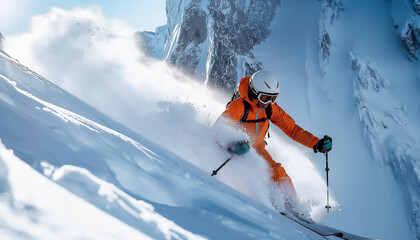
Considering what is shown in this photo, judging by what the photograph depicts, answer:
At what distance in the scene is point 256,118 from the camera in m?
4.86

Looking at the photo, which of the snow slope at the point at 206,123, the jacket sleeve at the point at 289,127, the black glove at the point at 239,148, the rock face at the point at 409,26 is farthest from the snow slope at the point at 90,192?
the rock face at the point at 409,26

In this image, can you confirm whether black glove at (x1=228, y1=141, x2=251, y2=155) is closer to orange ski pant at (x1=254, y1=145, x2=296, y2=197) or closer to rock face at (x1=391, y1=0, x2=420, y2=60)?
orange ski pant at (x1=254, y1=145, x2=296, y2=197)

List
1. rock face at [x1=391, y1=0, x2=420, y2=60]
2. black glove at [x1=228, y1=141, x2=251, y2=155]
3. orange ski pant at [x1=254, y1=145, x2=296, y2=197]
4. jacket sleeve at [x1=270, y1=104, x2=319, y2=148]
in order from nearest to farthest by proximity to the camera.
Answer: black glove at [x1=228, y1=141, x2=251, y2=155] → orange ski pant at [x1=254, y1=145, x2=296, y2=197] → jacket sleeve at [x1=270, y1=104, x2=319, y2=148] → rock face at [x1=391, y1=0, x2=420, y2=60]

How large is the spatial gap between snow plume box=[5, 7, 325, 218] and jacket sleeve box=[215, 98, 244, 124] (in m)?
0.30

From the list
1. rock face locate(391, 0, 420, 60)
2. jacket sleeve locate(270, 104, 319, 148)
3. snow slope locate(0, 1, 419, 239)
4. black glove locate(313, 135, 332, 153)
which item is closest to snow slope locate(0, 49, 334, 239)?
snow slope locate(0, 1, 419, 239)

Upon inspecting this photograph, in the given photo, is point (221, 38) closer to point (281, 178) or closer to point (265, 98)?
point (265, 98)

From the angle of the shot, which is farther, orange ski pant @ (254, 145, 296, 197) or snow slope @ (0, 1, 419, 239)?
orange ski pant @ (254, 145, 296, 197)

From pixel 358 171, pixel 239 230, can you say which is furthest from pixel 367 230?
pixel 239 230

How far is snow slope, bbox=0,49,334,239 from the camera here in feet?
3.05

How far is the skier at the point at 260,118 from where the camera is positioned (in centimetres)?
441

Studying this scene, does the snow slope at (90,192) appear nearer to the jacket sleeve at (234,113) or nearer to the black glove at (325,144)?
the jacket sleeve at (234,113)

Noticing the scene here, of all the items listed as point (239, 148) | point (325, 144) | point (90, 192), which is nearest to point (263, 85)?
point (239, 148)

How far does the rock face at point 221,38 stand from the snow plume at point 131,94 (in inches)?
71.3

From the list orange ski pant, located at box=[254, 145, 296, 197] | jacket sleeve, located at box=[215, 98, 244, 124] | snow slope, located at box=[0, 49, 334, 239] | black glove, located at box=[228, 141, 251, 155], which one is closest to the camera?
snow slope, located at box=[0, 49, 334, 239]
